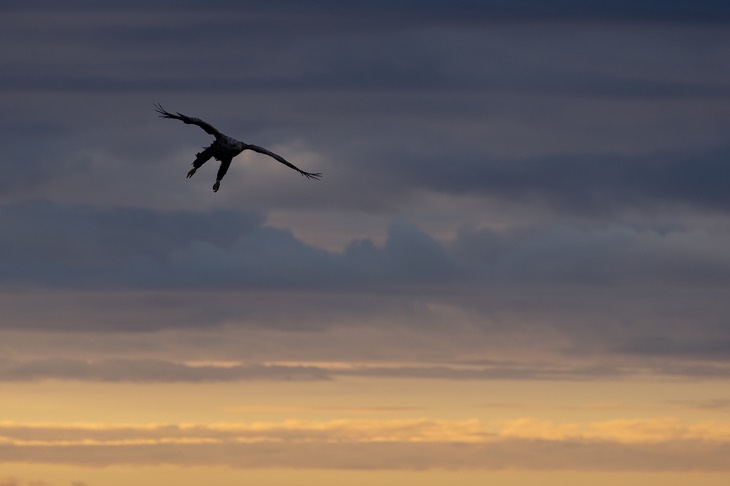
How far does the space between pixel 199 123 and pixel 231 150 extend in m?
3.79

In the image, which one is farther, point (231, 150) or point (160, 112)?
point (231, 150)

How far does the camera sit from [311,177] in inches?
4771

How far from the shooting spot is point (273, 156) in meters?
129

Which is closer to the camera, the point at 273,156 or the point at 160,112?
the point at 160,112

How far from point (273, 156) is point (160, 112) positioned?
13.2 metres

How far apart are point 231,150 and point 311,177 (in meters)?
9.49

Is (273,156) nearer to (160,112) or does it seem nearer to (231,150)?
(231,150)

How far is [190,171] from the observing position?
12450 centimetres

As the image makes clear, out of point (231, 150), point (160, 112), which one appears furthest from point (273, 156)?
point (160, 112)

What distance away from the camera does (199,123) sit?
12544 cm

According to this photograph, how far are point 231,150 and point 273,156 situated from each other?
3.40 metres

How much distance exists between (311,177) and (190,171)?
9.71 m

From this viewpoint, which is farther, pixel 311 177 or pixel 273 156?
pixel 273 156
